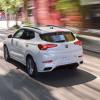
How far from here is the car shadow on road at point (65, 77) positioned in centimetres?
1032

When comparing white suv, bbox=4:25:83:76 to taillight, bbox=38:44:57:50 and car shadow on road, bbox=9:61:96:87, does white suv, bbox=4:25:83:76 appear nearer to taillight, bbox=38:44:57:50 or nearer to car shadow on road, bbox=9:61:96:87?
taillight, bbox=38:44:57:50

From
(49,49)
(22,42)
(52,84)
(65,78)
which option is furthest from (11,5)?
(52,84)

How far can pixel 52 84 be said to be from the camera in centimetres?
1024

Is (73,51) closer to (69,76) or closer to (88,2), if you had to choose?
(69,76)

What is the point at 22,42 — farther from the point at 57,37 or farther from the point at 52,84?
the point at 52,84

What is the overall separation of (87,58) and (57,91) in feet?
19.4

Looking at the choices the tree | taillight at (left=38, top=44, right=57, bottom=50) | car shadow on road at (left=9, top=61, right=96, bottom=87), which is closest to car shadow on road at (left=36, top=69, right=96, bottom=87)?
car shadow on road at (left=9, top=61, right=96, bottom=87)

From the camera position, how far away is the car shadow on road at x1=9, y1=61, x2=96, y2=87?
10.3 m

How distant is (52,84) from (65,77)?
92 cm

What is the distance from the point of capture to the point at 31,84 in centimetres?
1032

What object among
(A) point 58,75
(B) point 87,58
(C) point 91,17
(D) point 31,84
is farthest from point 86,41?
(D) point 31,84

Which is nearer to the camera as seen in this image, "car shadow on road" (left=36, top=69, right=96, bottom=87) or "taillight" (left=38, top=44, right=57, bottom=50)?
"car shadow on road" (left=36, top=69, right=96, bottom=87)

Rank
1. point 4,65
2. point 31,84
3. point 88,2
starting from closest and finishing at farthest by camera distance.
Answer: point 31,84
point 4,65
point 88,2

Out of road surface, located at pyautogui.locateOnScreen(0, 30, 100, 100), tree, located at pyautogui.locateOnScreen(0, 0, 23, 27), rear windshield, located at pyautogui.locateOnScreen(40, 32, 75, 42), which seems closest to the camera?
road surface, located at pyautogui.locateOnScreen(0, 30, 100, 100)
